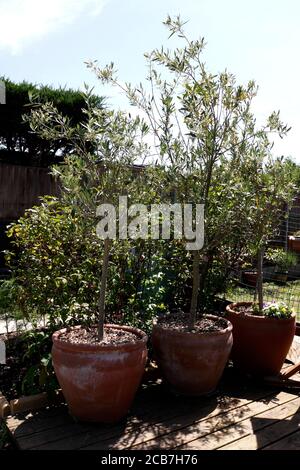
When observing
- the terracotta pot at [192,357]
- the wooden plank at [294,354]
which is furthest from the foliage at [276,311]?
the wooden plank at [294,354]

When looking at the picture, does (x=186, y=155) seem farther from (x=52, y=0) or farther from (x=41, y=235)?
(x=52, y=0)

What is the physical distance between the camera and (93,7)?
154 inches

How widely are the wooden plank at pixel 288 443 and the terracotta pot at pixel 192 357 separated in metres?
0.67

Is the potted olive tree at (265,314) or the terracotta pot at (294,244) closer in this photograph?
the potted olive tree at (265,314)

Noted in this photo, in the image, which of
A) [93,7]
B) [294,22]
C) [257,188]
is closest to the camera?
[257,188]

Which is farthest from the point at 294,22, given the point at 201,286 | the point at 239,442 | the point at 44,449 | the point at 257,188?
the point at 44,449

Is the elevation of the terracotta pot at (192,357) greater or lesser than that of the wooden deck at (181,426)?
greater

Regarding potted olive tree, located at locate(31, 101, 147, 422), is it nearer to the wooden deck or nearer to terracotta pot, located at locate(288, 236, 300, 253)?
the wooden deck

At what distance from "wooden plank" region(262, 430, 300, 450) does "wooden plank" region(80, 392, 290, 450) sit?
0.40m

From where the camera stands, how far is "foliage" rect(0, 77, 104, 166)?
24.6ft

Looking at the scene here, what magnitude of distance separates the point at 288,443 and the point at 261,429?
20 cm

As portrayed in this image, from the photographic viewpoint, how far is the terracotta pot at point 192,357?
3014mm

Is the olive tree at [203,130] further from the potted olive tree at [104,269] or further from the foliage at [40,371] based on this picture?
the foliage at [40,371]
